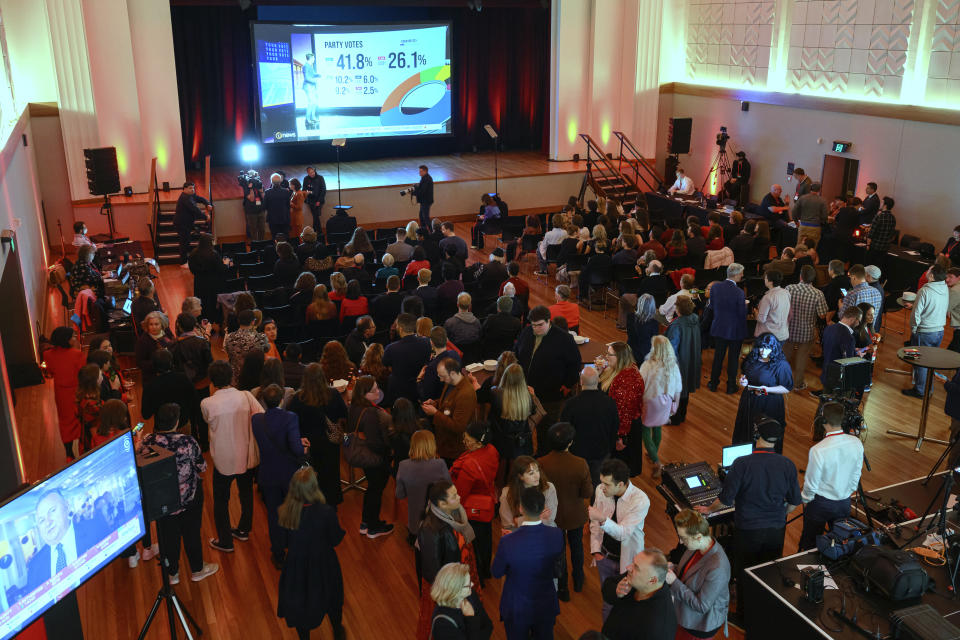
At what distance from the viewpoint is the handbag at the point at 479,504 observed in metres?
5.05

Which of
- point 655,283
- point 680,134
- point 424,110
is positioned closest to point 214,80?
point 424,110

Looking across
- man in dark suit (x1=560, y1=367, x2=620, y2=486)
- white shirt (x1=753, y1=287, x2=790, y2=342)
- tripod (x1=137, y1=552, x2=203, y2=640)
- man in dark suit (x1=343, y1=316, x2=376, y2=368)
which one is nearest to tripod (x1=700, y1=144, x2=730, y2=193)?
white shirt (x1=753, y1=287, x2=790, y2=342)

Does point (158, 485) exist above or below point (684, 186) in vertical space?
below

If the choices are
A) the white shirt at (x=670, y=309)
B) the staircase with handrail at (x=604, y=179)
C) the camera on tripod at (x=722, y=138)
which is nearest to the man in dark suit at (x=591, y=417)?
the white shirt at (x=670, y=309)

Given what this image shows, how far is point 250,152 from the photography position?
1742 centimetres

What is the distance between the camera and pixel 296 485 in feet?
14.4

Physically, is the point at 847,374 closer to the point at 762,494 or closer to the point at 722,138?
the point at 762,494

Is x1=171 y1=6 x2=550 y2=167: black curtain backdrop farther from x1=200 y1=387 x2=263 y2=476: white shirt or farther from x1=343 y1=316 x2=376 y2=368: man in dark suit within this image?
x1=200 y1=387 x2=263 y2=476: white shirt

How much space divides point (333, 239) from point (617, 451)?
7581mm

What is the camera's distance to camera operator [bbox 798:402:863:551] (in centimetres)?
499

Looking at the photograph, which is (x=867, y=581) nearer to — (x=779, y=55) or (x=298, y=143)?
(x=779, y=55)

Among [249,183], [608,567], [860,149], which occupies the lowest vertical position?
[608,567]

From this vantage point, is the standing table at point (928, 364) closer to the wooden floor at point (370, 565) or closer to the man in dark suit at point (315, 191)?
the wooden floor at point (370, 565)

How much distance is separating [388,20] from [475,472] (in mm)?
15561
